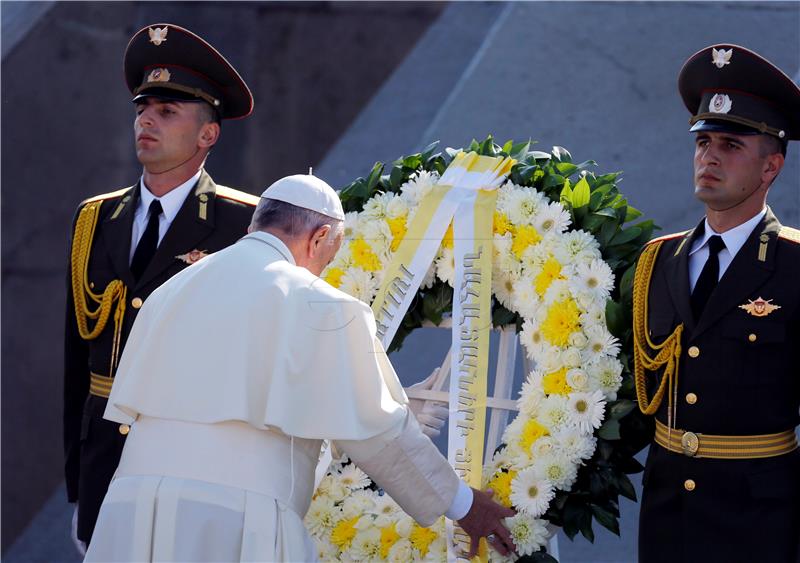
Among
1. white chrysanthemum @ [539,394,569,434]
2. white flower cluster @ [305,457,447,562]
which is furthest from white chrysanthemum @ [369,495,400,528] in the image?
white chrysanthemum @ [539,394,569,434]

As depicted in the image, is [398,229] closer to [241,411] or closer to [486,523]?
[486,523]

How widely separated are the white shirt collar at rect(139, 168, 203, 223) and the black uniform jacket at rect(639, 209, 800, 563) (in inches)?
74.3

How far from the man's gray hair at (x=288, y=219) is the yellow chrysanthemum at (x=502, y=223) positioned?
890 millimetres

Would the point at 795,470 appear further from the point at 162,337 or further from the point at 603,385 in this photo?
the point at 162,337

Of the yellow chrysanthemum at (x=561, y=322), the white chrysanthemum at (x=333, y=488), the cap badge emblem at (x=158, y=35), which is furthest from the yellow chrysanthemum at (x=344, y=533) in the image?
the cap badge emblem at (x=158, y=35)

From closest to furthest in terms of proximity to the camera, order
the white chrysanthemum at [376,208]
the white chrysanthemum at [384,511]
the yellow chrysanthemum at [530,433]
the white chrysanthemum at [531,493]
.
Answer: the white chrysanthemum at [531,493], the yellow chrysanthemum at [530,433], the white chrysanthemum at [384,511], the white chrysanthemum at [376,208]

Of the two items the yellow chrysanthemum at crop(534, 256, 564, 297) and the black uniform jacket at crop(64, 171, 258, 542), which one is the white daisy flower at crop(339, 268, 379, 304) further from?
the yellow chrysanthemum at crop(534, 256, 564, 297)

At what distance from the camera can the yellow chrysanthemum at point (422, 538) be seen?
13.7 ft

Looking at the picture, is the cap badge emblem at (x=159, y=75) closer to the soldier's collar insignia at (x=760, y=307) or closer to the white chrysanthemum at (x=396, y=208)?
the white chrysanthemum at (x=396, y=208)

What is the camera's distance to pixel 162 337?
348 cm

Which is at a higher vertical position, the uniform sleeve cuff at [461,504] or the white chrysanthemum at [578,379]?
the white chrysanthemum at [578,379]

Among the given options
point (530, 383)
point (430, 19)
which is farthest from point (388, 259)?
point (430, 19)

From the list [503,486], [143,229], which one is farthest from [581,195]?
[143,229]

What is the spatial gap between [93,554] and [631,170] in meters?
4.38
